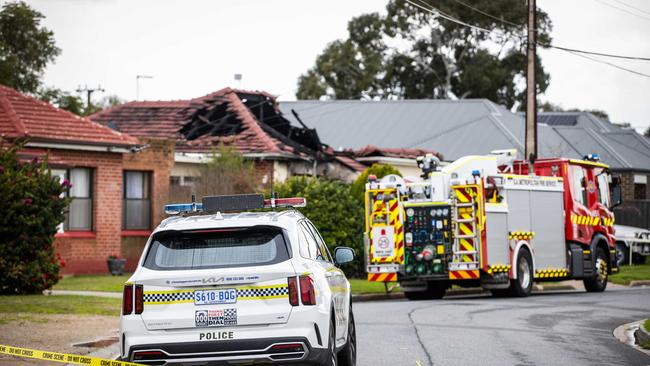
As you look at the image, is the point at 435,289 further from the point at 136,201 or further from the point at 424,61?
the point at 424,61

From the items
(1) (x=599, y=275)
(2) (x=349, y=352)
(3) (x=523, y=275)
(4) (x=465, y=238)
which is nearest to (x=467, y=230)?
(4) (x=465, y=238)

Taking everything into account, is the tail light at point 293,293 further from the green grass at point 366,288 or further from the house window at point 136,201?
the house window at point 136,201

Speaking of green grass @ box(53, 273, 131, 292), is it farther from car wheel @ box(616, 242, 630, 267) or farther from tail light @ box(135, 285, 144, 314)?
car wheel @ box(616, 242, 630, 267)

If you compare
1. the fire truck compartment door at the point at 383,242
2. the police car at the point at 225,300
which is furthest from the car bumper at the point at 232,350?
the fire truck compartment door at the point at 383,242

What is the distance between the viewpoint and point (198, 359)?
381 inches

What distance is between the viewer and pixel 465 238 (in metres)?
23.7

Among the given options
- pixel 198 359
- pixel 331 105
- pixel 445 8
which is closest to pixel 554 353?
pixel 198 359

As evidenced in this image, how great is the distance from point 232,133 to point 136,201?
6.00 metres

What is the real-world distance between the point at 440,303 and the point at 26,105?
14.8 m

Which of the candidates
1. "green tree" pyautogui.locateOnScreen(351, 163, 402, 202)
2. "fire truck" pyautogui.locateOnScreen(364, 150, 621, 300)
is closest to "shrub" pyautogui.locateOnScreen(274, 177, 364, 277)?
"green tree" pyautogui.locateOnScreen(351, 163, 402, 202)

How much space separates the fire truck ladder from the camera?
77.2ft

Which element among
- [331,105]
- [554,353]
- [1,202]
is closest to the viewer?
[554,353]

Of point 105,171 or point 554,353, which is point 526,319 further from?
point 105,171

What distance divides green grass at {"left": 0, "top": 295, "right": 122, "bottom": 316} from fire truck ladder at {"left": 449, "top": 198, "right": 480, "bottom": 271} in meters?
6.99
